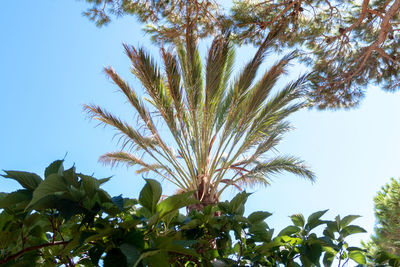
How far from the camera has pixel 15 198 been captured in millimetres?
671

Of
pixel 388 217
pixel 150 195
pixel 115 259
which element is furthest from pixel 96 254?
pixel 388 217

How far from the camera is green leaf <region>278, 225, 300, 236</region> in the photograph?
95cm

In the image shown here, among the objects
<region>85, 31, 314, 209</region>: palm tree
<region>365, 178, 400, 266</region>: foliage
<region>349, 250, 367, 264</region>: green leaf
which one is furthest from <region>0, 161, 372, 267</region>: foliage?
<region>365, 178, 400, 266</region>: foliage

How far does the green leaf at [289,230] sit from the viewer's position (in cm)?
95

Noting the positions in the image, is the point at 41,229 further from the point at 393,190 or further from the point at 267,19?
the point at 393,190

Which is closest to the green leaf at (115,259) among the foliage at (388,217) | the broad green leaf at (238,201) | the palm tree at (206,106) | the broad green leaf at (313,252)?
the broad green leaf at (238,201)

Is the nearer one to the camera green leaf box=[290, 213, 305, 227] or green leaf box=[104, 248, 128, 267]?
green leaf box=[104, 248, 128, 267]

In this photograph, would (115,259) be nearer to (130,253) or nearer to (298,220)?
(130,253)

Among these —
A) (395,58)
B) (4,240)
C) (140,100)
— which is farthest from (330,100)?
(4,240)

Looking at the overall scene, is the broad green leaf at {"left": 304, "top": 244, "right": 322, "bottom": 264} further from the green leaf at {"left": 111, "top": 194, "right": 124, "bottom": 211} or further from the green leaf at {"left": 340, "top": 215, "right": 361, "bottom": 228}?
the green leaf at {"left": 111, "top": 194, "right": 124, "bottom": 211}

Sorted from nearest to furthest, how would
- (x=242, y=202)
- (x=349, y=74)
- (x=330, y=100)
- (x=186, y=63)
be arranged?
1. (x=242, y=202)
2. (x=186, y=63)
3. (x=349, y=74)
4. (x=330, y=100)

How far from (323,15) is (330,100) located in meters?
1.83

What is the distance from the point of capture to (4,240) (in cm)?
79

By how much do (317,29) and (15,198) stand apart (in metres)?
6.96
